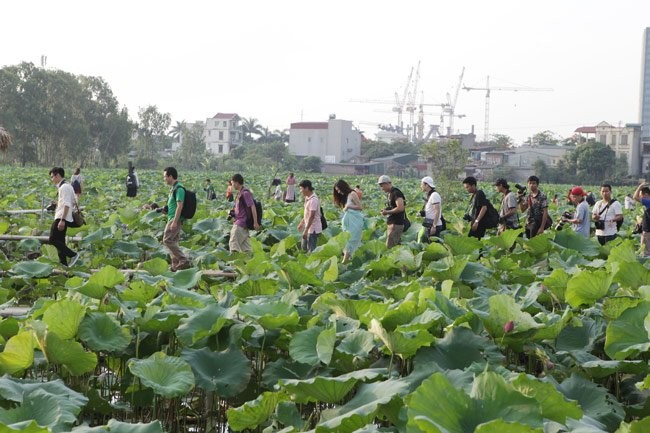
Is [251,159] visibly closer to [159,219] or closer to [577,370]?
[159,219]

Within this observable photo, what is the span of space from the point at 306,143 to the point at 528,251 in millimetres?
78205

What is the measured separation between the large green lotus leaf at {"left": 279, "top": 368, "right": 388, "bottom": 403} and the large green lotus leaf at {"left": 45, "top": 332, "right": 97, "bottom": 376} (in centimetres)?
86

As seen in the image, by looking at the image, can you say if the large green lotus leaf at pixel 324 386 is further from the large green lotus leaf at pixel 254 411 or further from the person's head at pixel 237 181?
the person's head at pixel 237 181

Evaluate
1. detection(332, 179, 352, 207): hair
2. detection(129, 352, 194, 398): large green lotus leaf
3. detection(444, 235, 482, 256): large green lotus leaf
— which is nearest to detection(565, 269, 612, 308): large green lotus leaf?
detection(129, 352, 194, 398): large green lotus leaf

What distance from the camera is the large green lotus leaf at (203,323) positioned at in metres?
3.62

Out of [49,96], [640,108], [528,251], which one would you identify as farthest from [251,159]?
[640,108]

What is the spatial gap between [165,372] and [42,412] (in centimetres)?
55

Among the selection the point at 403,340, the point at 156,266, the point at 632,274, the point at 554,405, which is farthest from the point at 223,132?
the point at 554,405

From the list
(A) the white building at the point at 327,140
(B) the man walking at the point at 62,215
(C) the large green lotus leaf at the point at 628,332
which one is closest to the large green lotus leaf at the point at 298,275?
(C) the large green lotus leaf at the point at 628,332

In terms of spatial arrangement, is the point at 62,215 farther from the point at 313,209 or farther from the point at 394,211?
the point at 394,211

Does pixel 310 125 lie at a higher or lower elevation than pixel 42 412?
higher

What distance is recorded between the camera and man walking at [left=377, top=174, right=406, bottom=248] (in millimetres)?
8016

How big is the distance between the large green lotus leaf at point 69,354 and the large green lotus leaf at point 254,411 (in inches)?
29.2

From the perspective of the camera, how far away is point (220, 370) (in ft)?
11.6
